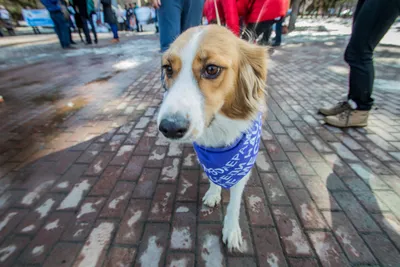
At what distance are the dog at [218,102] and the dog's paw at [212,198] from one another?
287mm

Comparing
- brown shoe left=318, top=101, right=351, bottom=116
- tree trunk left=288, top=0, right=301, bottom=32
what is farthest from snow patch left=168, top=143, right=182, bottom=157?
tree trunk left=288, top=0, right=301, bottom=32

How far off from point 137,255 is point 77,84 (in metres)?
5.41

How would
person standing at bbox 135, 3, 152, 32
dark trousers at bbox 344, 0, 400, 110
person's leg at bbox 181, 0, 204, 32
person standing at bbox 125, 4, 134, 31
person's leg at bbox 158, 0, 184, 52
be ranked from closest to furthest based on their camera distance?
dark trousers at bbox 344, 0, 400, 110 < person's leg at bbox 158, 0, 184, 52 < person's leg at bbox 181, 0, 204, 32 < person standing at bbox 135, 3, 152, 32 < person standing at bbox 125, 4, 134, 31

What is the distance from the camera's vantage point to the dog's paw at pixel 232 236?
1778 millimetres

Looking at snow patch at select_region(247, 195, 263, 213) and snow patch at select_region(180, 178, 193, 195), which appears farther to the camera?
snow patch at select_region(180, 178, 193, 195)

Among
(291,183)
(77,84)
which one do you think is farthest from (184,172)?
(77,84)

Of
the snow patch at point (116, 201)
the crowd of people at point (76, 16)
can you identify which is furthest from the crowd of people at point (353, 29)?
the crowd of people at point (76, 16)

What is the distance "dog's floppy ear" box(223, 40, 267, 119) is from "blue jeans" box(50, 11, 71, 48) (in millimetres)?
11940

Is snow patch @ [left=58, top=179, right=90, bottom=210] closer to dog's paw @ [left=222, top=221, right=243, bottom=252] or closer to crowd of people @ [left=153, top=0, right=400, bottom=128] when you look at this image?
dog's paw @ [left=222, top=221, right=243, bottom=252]

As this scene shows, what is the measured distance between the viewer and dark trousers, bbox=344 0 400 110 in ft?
8.70

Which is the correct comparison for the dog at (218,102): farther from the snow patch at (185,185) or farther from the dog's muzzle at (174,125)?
the snow patch at (185,185)

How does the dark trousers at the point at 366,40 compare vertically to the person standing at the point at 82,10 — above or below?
below

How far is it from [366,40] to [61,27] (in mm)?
12746

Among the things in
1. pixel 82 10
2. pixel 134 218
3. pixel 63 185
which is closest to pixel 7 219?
pixel 63 185
